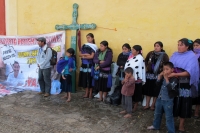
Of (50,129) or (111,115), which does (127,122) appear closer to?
(111,115)

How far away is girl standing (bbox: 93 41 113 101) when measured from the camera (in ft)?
20.0

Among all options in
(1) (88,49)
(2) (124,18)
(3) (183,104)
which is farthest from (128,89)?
(2) (124,18)

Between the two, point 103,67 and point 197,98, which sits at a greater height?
point 103,67

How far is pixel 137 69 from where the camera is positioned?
17.7ft

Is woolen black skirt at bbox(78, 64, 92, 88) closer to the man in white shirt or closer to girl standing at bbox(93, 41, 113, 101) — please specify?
girl standing at bbox(93, 41, 113, 101)

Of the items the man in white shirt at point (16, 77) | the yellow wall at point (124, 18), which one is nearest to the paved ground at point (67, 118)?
the man in white shirt at point (16, 77)

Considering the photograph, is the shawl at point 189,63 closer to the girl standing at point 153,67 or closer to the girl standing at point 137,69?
the girl standing at point 153,67

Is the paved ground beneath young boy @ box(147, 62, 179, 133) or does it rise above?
beneath

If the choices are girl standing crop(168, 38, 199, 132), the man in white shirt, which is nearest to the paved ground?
girl standing crop(168, 38, 199, 132)

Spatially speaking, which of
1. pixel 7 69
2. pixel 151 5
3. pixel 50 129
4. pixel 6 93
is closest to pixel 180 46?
pixel 151 5

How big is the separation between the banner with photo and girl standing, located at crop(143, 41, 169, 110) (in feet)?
9.29

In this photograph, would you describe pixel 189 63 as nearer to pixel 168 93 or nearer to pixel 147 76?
pixel 168 93

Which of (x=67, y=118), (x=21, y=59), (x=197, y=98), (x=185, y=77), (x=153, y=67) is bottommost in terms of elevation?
(x=67, y=118)

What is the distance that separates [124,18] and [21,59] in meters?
3.52
